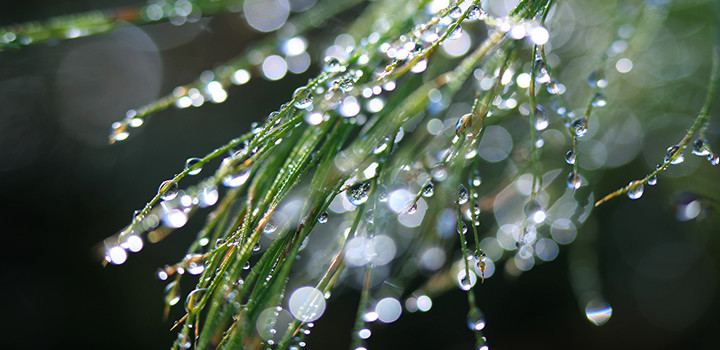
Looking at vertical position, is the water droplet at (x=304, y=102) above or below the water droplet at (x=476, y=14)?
below

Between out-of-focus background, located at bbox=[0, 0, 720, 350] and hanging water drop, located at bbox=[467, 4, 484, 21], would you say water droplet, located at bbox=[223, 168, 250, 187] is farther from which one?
out-of-focus background, located at bbox=[0, 0, 720, 350]

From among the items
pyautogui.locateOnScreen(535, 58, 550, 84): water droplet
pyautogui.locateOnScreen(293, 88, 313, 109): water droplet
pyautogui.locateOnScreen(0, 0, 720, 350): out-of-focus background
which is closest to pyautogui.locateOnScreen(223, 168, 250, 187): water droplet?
pyautogui.locateOnScreen(293, 88, 313, 109): water droplet

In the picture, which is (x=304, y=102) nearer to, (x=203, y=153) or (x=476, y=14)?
(x=476, y=14)

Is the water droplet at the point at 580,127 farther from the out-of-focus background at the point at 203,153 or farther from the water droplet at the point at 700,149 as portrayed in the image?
the out-of-focus background at the point at 203,153

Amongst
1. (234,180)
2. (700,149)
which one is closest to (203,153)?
(234,180)

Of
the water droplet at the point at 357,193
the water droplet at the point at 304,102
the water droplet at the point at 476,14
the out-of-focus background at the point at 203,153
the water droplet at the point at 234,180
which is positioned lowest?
the water droplet at the point at 357,193

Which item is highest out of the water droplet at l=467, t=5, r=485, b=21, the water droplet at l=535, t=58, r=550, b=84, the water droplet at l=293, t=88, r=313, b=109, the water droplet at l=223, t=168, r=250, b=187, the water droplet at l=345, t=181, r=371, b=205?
the water droplet at l=467, t=5, r=485, b=21

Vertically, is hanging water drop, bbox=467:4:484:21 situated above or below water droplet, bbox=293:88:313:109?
above

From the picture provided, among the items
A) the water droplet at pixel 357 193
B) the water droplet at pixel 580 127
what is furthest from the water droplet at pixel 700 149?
the water droplet at pixel 357 193
